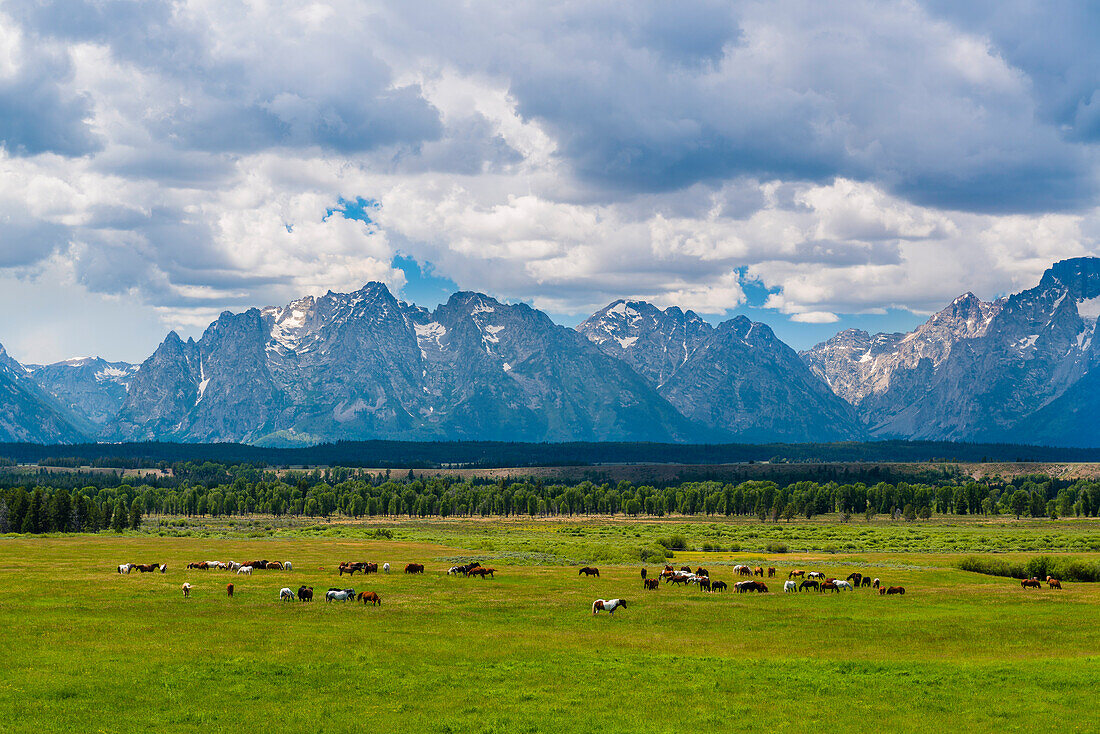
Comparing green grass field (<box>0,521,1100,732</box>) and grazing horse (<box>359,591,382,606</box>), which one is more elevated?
green grass field (<box>0,521,1100,732</box>)

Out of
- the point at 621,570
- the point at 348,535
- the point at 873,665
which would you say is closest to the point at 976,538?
the point at 621,570

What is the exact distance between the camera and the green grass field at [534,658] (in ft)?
109

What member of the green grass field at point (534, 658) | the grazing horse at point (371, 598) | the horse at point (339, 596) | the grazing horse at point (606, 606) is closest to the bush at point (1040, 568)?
the green grass field at point (534, 658)

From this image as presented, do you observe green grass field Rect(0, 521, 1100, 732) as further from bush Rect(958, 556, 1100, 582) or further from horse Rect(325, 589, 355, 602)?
bush Rect(958, 556, 1100, 582)

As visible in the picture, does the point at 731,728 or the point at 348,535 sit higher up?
the point at 731,728

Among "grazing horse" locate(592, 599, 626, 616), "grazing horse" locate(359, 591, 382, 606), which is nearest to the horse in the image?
"grazing horse" locate(359, 591, 382, 606)

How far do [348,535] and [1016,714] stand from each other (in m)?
151

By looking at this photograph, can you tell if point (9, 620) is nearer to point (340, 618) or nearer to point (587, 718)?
point (340, 618)

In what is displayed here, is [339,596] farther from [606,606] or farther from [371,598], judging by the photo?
[606,606]

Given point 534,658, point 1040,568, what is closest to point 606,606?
point 534,658

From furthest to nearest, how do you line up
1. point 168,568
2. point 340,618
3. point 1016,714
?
point 168,568
point 340,618
point 1016,714

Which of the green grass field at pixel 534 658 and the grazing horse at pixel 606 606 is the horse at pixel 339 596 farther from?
the grazing horse at pixel 606 606

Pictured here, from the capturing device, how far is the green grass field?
33.1 metres

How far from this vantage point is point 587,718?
3288 cm
